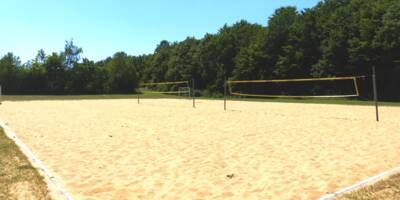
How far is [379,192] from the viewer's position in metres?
4.29

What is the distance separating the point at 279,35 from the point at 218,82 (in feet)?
36.4

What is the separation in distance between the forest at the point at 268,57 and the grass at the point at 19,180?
29.3 m

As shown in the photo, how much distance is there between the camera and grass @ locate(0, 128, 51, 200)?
430 cm

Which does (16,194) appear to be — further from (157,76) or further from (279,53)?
(157,76)

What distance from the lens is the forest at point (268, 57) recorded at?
103 ft

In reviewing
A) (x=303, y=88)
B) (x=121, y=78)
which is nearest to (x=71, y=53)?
(x=121, y=78)

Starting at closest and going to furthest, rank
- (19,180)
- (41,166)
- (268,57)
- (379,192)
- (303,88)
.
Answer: (379,192) → (19,180) → (41,166) → (303,88) → (268,57)

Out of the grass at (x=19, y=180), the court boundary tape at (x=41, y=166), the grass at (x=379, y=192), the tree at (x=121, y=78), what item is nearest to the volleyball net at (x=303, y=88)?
the tree at (x=121, y=78)

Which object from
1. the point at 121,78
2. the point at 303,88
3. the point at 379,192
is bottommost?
the point at 379,192

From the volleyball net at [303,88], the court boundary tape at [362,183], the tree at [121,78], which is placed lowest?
the court boundary tape at [362,183]

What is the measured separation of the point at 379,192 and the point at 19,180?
4256mm

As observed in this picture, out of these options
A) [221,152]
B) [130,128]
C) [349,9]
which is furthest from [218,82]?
[221,152]

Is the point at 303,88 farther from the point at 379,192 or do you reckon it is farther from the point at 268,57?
the point at 379,192

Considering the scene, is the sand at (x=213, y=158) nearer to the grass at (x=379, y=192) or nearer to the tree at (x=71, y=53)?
the grass at (x=379, y=192)
